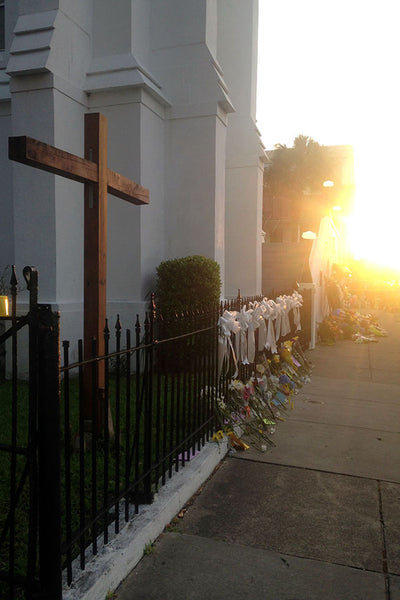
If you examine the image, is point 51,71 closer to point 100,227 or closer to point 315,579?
point 100,227

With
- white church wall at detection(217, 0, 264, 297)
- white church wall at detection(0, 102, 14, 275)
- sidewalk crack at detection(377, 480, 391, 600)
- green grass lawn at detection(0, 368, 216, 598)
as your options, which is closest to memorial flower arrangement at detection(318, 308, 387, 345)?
white church wall at detection(217, 0, 264, 297)

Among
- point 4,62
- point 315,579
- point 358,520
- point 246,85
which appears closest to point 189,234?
point 4,62

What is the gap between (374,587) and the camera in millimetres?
2516

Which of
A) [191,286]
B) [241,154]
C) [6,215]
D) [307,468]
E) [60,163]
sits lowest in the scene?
[307,468]

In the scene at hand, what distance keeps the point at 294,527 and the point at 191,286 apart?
427 cm

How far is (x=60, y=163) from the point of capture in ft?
10.8

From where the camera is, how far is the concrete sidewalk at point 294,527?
2516mm

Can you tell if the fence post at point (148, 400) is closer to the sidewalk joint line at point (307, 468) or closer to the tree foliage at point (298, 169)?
the sidewalk joint line at point (307, 468)

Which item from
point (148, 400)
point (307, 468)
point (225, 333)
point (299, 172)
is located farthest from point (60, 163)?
point (299, 172)

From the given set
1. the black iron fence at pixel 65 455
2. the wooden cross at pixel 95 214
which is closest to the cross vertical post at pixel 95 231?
the wooden cross at pixel 95 214

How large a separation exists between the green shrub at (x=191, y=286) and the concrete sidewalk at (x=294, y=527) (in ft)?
7.74

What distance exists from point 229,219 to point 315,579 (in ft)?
29.0

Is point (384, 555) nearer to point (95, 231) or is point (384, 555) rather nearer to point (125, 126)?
point (95, 231)

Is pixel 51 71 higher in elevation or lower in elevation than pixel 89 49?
lower
